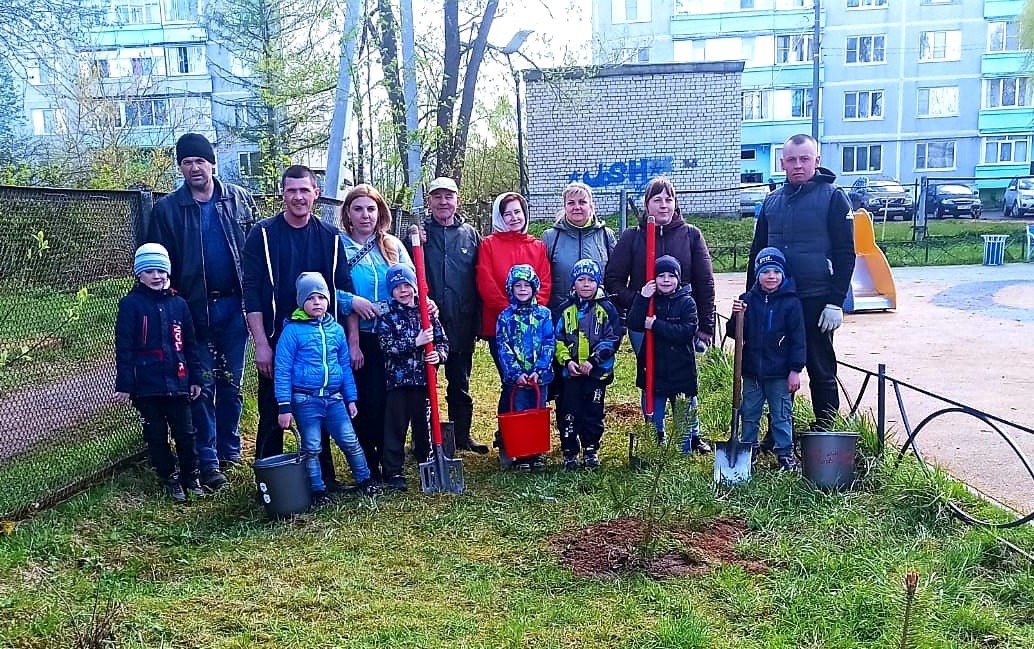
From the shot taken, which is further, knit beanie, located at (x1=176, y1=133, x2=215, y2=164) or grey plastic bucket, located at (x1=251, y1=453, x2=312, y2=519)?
knit beanie, located at (x1=176, y1=133, x2=215, y2=164)

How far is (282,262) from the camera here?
14.7 feet

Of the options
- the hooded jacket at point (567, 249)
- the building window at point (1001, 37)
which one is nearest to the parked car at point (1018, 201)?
the building window at point (1001, 37)

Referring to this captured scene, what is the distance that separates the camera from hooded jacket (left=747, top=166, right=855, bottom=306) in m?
4.71

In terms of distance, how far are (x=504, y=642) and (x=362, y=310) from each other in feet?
7.07

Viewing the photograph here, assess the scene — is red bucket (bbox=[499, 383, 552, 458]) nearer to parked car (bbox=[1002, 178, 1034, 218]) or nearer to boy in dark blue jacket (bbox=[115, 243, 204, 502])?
boy in dark blue jacket (bbox=[115, 243, 204, 502])

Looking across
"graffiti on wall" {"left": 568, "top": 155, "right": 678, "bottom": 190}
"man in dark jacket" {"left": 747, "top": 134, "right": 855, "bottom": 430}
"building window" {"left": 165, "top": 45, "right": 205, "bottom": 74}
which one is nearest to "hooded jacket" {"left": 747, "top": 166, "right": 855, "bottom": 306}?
"man in dark jacket" {"left": 747, "top": 134, "right": 855, "bottom": 430}

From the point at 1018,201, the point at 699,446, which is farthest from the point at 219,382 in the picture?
the point at 1018,201

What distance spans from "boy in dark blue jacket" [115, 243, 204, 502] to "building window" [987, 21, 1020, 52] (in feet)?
141

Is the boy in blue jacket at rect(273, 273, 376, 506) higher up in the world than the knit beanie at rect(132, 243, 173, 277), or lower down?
lower down

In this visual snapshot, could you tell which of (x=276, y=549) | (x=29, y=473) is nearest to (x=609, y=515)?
(x=276, y=549)

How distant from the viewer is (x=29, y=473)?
14.4 feet

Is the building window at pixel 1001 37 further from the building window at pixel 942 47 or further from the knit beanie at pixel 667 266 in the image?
the knit beanie at pixel 667 266

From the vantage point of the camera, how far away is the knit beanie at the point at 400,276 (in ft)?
15.2

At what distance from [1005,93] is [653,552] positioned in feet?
139
